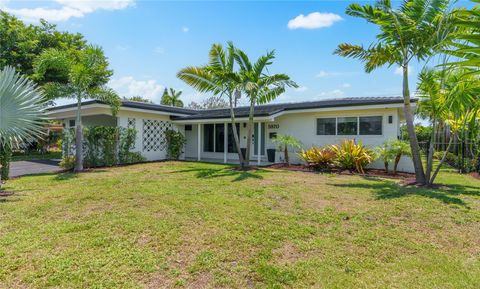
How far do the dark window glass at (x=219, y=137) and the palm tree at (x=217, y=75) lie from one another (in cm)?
556

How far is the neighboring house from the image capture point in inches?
545

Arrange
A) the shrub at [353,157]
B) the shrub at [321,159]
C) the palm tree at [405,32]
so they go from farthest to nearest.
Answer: the shrub at [321,159]
the shrub at [353,157]
the palm tree at [405,32]

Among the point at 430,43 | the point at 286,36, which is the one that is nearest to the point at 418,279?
the point at 430,43

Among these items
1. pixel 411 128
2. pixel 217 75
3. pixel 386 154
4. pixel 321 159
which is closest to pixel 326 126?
pixel 321 159

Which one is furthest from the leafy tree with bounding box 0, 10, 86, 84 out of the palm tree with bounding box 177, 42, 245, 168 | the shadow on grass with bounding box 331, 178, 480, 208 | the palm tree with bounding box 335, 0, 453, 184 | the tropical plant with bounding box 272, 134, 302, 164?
the shadow on grass with bounding box 331, 178, 480, 208

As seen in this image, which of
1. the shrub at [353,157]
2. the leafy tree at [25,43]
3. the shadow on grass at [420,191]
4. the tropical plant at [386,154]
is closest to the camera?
the shadow on grass at [420,191]

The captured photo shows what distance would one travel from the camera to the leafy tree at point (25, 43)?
19.1m

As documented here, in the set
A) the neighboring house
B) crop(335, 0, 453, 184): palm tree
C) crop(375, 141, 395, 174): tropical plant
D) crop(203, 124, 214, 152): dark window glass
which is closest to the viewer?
crop(335, 0, 453, 184): palm tree

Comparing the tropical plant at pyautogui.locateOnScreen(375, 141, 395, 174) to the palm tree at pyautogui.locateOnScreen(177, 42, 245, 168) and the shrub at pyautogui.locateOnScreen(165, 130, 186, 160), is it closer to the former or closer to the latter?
the palm tree at pyautogui.locateOnScreen(177, 42, 245, 168)

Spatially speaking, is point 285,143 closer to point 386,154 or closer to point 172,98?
point 386,154

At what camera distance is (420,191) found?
8.07 m

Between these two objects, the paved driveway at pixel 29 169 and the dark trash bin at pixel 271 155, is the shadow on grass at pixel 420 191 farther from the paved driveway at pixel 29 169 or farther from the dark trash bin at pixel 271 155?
the paved driveway at pixel 29 169

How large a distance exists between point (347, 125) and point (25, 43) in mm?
20442

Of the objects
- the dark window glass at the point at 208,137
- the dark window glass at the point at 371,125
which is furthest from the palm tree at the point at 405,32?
the dark window glass at the point at 208,137
